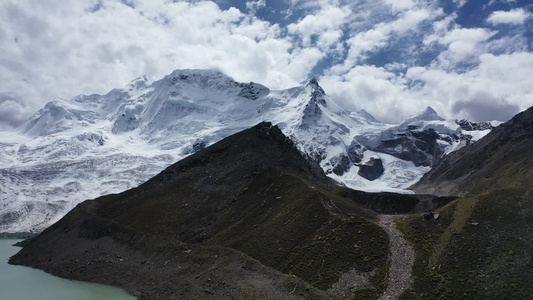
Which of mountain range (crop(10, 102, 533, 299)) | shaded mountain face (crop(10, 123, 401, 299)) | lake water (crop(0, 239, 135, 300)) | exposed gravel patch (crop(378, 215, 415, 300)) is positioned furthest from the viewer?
lake water (crop(0, 239, 135, 300))

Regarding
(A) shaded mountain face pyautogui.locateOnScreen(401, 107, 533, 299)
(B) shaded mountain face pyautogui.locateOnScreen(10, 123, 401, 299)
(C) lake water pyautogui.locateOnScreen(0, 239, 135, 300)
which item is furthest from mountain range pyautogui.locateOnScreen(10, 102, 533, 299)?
(C) lake water pyautogui.locateOnScreen(0, 239, 135, 300)

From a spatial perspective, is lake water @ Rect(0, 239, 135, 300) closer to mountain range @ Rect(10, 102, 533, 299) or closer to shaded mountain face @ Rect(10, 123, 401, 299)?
mountain range @ Rect(10, 102, 533, 299)

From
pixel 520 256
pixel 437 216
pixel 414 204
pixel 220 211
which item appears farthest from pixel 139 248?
pixel 414 204

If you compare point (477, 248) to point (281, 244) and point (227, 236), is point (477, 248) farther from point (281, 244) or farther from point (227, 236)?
point (227, 236)

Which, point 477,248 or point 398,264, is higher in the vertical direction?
point 477,248

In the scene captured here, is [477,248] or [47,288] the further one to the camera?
[47,288]

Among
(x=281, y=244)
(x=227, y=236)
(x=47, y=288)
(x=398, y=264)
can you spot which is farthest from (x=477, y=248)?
(x=47, y=288)
